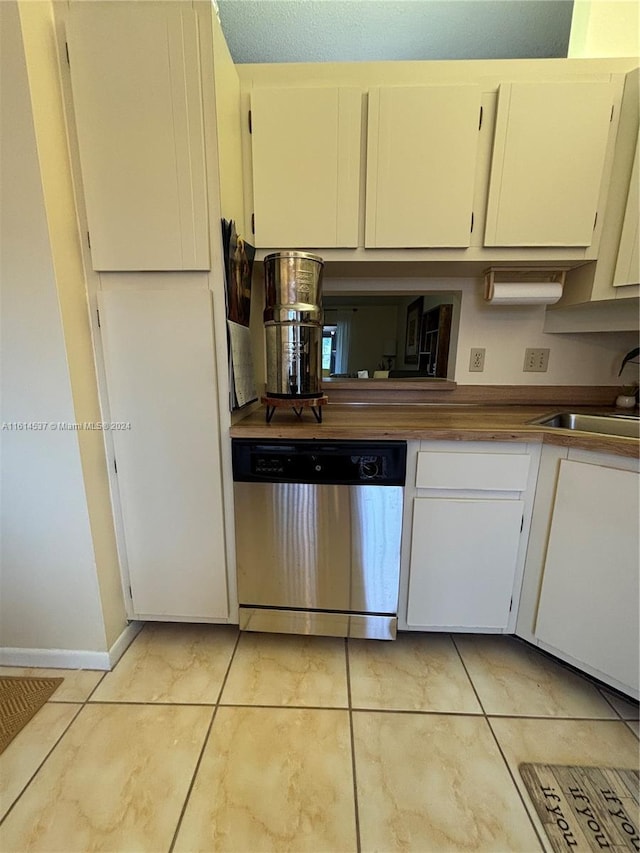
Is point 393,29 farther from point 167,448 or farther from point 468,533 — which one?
point 468,533

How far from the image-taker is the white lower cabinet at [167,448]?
123cm

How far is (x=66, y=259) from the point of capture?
1130 mm

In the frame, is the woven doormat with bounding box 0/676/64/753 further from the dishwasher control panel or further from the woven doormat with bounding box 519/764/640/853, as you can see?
the woven doormat with bounding box 519/764/640/853

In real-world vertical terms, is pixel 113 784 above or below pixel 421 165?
below

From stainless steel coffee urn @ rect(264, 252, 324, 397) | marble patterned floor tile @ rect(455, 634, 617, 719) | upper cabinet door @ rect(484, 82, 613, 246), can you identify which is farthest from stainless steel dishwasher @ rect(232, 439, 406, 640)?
upper cabinet door @ rect(484, 82, 613, 246)

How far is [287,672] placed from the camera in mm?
1375

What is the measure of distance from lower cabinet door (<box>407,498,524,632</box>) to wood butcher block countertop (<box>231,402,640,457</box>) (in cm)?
25

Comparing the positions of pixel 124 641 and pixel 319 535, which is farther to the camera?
pixel 124 641

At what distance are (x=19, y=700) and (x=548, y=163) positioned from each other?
8.88ft

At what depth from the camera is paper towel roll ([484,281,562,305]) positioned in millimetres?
1556

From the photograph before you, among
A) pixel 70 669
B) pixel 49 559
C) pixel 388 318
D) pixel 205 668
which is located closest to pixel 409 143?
pixel 388 318

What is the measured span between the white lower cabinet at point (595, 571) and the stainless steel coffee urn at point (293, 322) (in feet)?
3.05

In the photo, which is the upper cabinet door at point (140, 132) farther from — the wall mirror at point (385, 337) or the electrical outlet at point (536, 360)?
the electrical outlet at point (536, 360)

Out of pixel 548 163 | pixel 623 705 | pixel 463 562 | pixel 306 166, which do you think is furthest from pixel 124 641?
pixel 548 163
